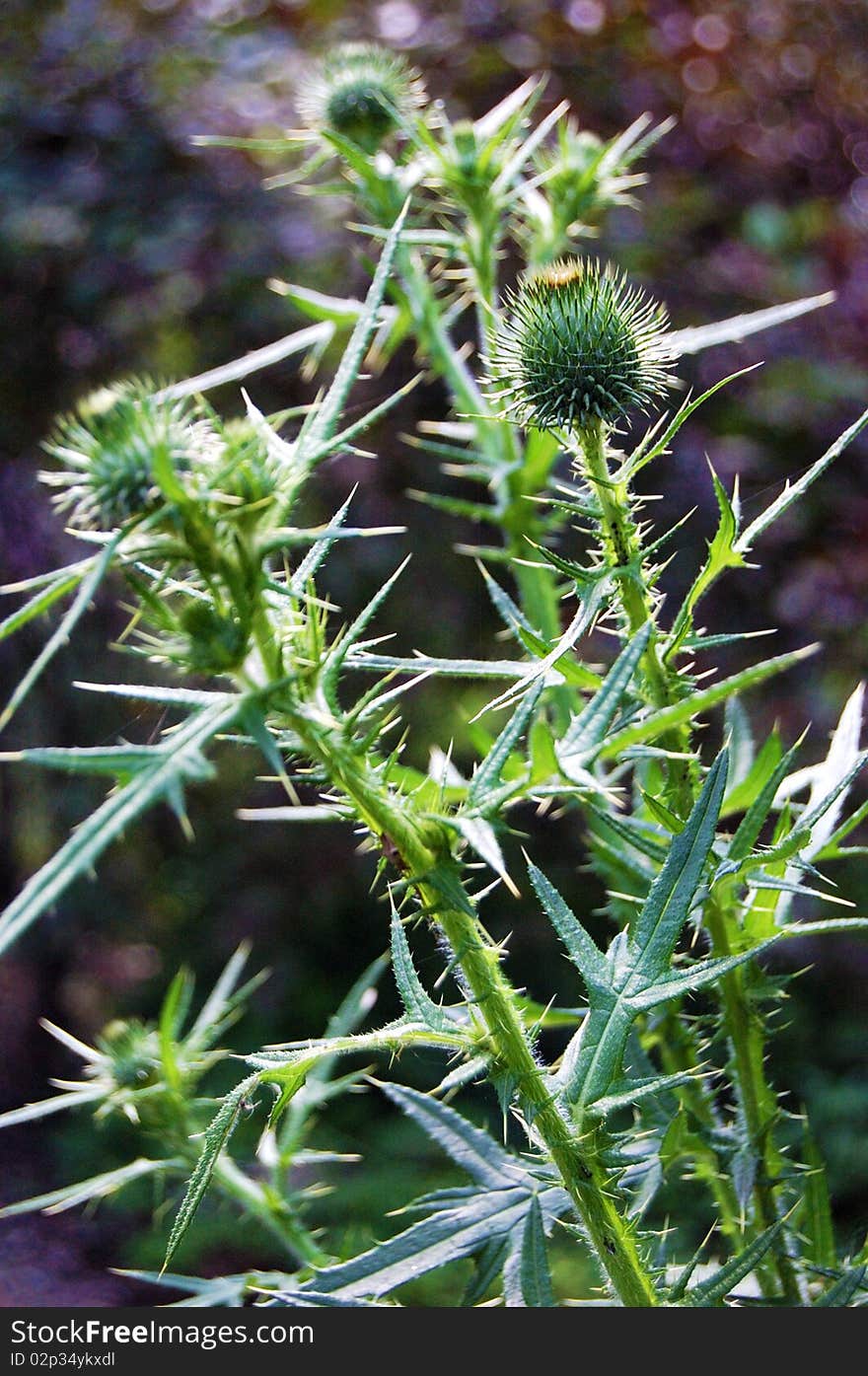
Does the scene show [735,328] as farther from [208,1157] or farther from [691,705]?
[208,1157]

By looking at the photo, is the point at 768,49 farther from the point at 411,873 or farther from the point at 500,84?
the point at 411,873

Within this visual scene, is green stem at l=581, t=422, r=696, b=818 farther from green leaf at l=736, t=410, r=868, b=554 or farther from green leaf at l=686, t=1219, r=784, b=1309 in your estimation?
green leaf at l=686, t=1219, r=784, b=1309

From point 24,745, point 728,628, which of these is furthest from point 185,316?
point 728,628

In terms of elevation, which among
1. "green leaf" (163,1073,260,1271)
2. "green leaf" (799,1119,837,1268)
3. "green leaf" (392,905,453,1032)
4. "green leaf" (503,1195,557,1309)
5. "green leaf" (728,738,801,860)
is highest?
"green leaf" (728,738,801,860)

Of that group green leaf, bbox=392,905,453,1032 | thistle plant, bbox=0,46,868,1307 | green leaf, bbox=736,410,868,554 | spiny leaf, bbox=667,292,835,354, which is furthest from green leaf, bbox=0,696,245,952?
spiny leaf, bbox=667,292,835,354

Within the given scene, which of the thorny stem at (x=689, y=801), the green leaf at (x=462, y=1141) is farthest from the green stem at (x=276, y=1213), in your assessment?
the thorny stem at (x=689, y=801)

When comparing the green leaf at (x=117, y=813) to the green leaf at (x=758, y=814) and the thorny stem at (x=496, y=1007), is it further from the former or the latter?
the green leaf at (x=758, y=814)
